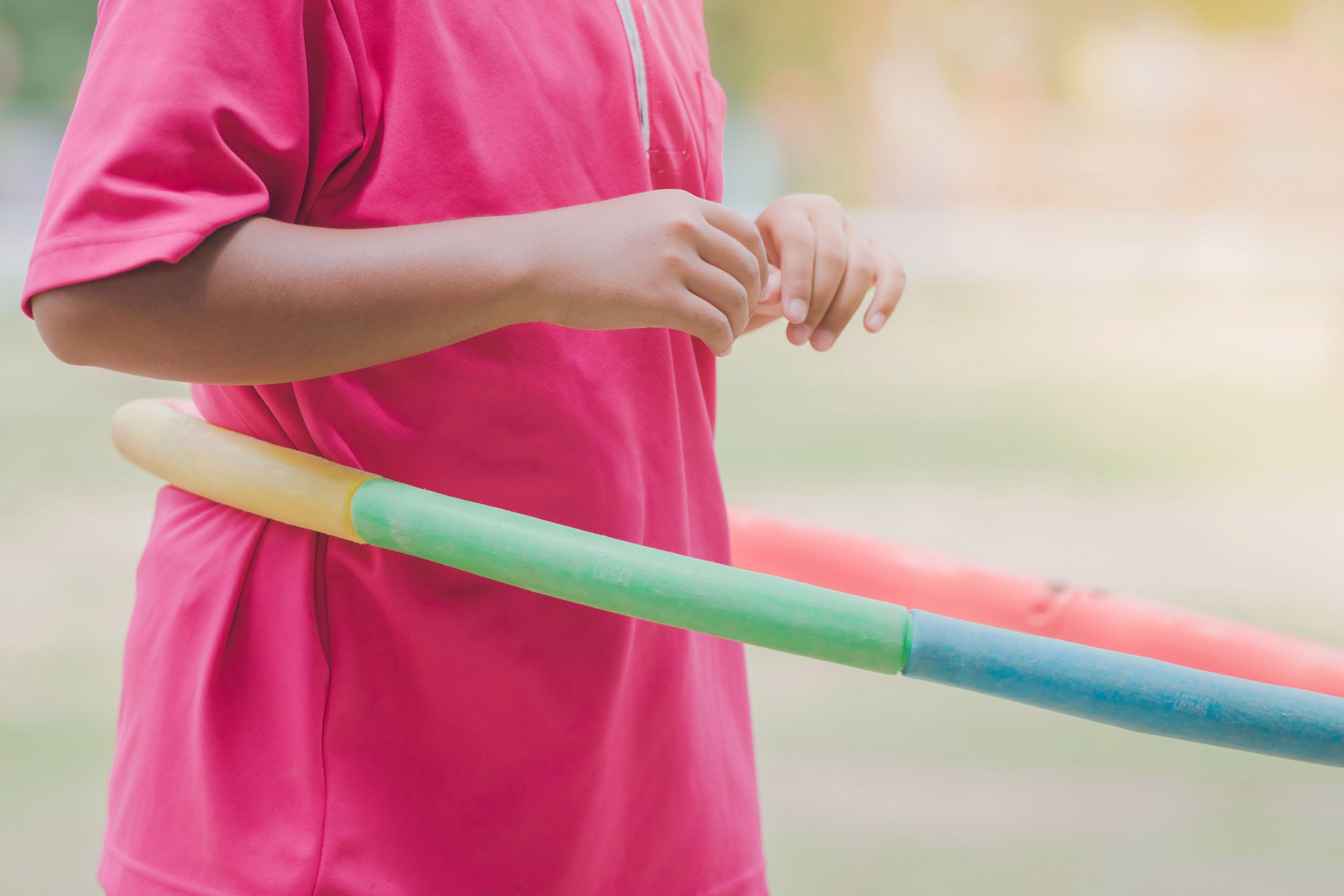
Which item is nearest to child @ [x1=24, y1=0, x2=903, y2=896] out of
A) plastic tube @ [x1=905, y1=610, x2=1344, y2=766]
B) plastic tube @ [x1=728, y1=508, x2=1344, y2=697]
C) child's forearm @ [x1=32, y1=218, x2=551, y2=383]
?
child's forearm @ [x1=32, y1=218, x2=551, y2=383]

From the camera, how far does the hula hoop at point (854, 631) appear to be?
36 cm

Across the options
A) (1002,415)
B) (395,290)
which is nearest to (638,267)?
(395,290)

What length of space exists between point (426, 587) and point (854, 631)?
0.51ft

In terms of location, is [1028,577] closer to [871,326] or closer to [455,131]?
[871,326]

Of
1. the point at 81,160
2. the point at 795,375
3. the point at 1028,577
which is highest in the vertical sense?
the point at 81,160

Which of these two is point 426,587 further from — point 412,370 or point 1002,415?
point 1002,415

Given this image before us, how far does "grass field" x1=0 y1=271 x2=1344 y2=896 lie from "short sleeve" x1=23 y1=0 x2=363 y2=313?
982 mm

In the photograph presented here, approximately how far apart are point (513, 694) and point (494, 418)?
0.33ft

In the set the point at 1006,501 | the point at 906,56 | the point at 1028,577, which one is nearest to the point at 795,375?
the point at 1006,501

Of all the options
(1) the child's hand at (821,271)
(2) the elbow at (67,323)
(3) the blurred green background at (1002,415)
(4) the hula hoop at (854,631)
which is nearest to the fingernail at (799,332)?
(1) the child's hand at (821,271)

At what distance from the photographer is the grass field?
122 centimetres

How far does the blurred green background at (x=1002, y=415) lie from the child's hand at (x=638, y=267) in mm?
908

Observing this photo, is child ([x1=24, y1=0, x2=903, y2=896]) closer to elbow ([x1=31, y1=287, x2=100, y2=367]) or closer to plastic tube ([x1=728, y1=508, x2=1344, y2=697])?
elbow ([x1=31, y1=287, x2=100, y2=367])

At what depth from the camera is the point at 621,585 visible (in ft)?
1.21
